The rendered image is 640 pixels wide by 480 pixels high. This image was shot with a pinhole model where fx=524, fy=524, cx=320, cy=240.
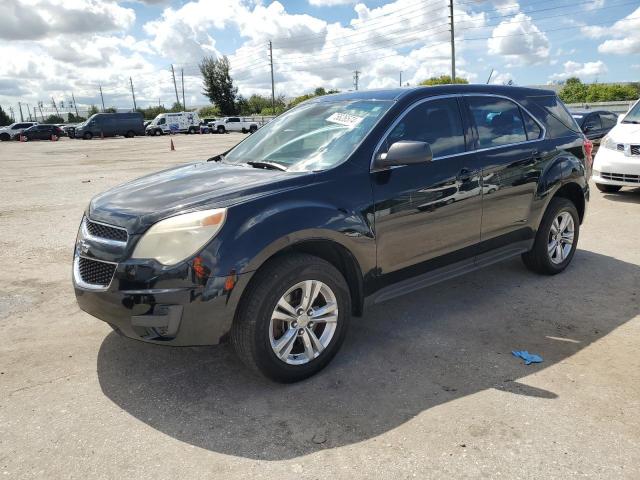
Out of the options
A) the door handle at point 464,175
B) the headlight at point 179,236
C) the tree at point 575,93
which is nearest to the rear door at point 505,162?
the door handle at point 464,175

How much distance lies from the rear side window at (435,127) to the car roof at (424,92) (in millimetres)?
93

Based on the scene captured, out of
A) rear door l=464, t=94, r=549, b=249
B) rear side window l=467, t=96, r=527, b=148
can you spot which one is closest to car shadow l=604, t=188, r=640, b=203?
rear door l=464, t=94, r=549, b=249

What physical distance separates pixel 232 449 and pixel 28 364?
181 centimetres

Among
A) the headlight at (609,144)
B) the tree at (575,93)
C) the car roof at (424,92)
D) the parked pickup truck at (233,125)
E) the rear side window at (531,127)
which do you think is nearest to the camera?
the car roof at (424,92)

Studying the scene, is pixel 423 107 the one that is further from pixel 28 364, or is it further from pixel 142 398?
pixel 28 364

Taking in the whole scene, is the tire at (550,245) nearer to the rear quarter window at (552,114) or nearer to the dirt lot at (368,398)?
the dirt lot at (368,398)

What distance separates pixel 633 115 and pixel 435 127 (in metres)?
7.13

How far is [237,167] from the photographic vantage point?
12.6 feet

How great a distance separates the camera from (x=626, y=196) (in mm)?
9242

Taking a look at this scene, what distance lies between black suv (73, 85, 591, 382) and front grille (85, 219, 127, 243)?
11mm

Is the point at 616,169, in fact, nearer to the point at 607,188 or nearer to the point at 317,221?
the point at 607,188

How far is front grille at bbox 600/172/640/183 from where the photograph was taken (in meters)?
8.48

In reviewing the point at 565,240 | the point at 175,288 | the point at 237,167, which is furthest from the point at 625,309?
the point at 175,288

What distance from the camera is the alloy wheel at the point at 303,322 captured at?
314cm
